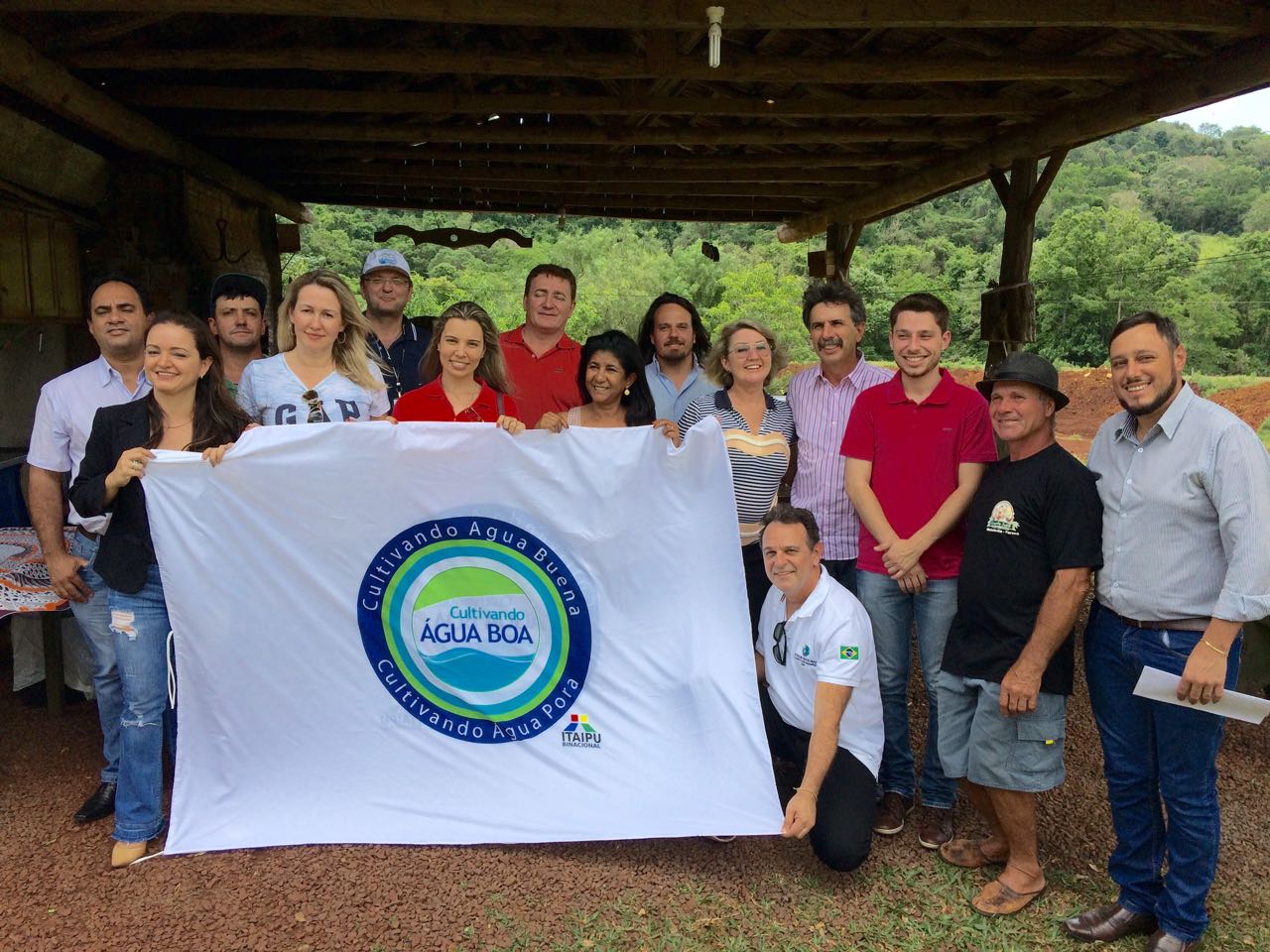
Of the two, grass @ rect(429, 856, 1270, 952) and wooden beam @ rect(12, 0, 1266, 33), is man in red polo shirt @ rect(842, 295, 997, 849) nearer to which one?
grass @ rect(429, 856, 1270, 952)

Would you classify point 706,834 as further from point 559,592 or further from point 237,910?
point 237,910

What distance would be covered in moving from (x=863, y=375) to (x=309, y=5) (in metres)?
2.54

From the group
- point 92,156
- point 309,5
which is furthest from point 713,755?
point 92,156

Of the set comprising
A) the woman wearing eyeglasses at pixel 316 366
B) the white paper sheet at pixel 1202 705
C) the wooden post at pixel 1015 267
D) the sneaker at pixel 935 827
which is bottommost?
the sneaker at pixel 935 827

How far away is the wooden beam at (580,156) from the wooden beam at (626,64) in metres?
1.76

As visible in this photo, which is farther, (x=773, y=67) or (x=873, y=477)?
(x=773, y=67)

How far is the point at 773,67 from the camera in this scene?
443 cm

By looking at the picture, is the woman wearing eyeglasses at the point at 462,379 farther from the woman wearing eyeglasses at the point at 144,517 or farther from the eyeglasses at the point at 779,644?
the eyeglasses at the point at 779,644

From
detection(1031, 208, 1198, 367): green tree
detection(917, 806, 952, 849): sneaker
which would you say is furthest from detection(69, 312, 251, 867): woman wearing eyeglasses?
detection(1031, 208, 1198, 367): green tree

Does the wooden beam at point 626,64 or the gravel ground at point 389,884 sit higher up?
the wooden beam at point 626,64

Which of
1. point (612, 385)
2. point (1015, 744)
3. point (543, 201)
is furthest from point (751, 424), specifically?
point (543, 201)

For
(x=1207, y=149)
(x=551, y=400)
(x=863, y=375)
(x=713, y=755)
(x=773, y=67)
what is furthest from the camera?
(x=1207, y=149)

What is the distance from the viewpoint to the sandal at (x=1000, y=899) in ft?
8.45

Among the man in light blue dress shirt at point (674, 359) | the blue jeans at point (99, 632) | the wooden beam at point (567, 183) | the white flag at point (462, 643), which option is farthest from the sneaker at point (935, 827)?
the wooden beam at point (567, 183)
